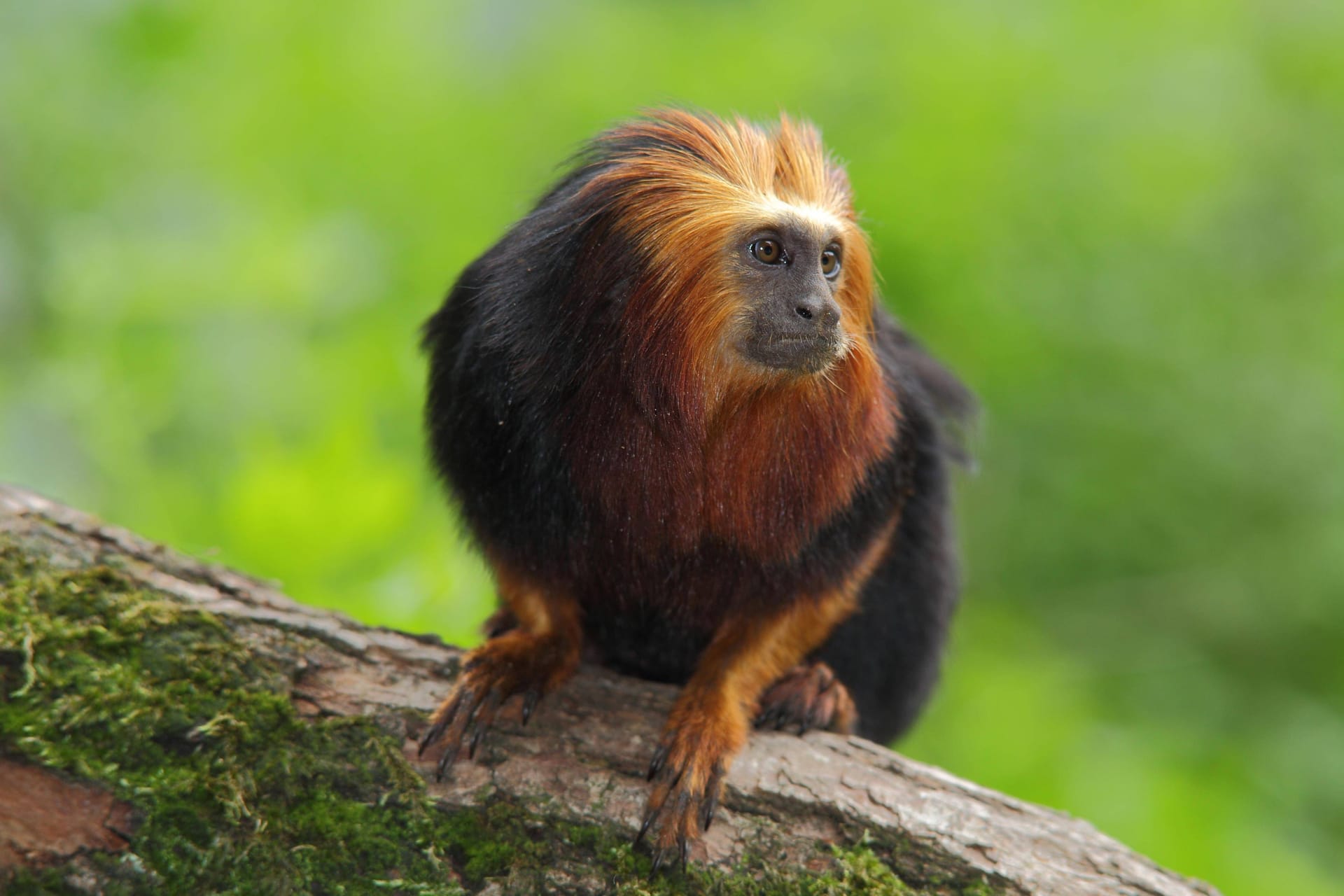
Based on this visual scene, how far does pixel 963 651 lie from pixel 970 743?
3.85 feet

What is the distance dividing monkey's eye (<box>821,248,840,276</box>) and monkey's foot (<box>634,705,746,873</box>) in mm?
948

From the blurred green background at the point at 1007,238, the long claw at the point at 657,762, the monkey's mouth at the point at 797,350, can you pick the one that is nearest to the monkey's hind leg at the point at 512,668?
the long claw at the point at 657,762

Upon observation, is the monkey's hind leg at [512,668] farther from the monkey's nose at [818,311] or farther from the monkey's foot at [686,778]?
the monkey's nose at [818,311]

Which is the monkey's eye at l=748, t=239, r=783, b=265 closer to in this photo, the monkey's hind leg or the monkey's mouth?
the monkey's mouth

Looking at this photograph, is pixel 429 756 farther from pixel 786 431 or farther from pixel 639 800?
pixel 786 431

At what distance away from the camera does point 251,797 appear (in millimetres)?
2334

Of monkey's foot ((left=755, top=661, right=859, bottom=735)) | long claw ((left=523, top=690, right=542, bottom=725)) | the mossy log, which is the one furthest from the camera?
monkey's foot ((left=755, top=661, right=859, bottom=735))

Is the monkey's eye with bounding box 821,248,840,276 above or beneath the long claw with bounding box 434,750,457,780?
above

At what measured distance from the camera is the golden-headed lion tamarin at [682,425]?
2.46 metres

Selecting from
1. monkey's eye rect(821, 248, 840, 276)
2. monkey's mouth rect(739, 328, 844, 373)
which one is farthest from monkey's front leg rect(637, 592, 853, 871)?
monkey's eye rect(821, 248, 840, 276)

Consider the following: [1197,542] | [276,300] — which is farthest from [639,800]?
[1197,542]

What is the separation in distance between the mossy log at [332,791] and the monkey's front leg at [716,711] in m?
0.04

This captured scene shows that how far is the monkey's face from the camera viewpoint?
7.84 ft

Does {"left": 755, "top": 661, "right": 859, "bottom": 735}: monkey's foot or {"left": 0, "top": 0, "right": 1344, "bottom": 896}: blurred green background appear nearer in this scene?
{"left": 755, "top": 661, "right": 859, "bottom": 735}: monkey's foot
